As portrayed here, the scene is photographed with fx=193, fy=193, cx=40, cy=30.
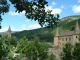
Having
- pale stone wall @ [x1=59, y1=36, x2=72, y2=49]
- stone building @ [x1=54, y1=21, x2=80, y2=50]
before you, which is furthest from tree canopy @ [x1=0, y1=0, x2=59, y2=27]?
pale stone wall @ [x1=59, y1=36, x2=72, y2=49]

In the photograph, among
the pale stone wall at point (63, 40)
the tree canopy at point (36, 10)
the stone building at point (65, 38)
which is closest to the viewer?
the tree canopy at point (36, 10)

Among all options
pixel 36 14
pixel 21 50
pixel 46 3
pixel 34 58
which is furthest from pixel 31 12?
pixel 21 50

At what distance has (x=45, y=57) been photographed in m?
37.2

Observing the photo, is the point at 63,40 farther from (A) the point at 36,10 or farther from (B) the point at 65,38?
(A) the point at 36,10

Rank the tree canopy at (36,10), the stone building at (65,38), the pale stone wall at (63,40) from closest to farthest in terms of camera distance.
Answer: the tree canopy at (36,10)
the stone building at (65,38)
the pale stone wall at (63,40)

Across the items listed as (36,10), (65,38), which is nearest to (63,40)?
(65,38)

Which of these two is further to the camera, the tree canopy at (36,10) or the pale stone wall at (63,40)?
the pale stone wall at (63,40)

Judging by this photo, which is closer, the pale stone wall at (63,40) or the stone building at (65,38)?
the stone building at (65,38)

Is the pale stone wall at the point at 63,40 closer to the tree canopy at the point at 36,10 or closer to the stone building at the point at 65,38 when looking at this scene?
the stone building at the point at 65,38

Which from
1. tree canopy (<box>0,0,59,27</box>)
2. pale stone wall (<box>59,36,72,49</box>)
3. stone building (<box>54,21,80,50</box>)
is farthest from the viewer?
pale stone wall (<box>59,36,72,49</box>)

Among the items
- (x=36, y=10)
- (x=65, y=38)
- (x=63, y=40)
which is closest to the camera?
(x=36, y=10)

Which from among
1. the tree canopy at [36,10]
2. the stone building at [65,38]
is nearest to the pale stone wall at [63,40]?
the stone building at [65,38]

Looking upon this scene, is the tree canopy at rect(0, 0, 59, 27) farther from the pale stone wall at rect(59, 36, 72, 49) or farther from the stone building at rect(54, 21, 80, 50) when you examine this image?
the pale stone wall at rect(59, 36, 72, 49)

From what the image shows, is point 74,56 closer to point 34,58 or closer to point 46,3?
point 34,58
